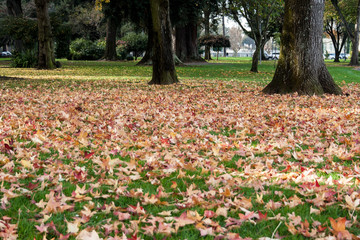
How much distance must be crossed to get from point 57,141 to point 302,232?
148 inches

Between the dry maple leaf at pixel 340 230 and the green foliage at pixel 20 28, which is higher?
the green foliage at pixel 20 28

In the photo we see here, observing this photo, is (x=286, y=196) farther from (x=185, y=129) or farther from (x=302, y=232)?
(x=185, y=129)

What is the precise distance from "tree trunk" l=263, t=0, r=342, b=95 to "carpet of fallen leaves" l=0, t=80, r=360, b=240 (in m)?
3.30

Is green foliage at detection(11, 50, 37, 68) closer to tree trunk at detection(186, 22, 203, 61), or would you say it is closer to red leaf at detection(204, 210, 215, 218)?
tree trunk at detection(186, 22, 203, 61)

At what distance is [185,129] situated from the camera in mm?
6176

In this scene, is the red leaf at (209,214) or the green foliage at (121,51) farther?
the green foliage at (121,51)

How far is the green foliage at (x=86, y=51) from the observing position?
43.9m

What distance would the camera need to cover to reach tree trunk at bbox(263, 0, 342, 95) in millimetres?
10711

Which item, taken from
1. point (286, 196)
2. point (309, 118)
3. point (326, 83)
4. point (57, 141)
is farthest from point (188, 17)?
point (286, 196)

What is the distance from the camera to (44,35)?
24.1 metres

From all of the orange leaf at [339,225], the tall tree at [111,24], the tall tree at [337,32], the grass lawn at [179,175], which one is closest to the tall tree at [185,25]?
the tall tree at [111,24]

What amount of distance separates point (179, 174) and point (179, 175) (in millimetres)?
11

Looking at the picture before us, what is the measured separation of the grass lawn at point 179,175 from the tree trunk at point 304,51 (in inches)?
134

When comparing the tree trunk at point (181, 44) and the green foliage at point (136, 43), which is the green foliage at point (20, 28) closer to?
Answer: the tree trunk at point (181, 44)
